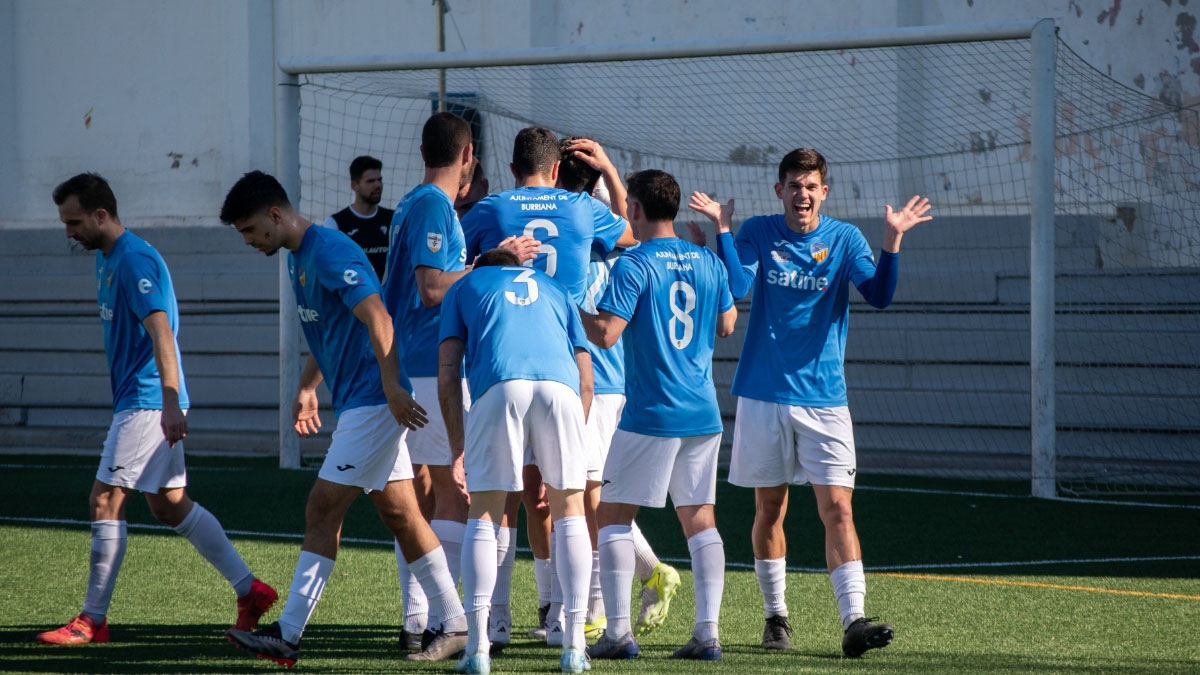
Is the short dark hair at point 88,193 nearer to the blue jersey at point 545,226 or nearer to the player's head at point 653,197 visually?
the blue jersey at point 545,226

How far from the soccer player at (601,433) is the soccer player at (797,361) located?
1.57 feet

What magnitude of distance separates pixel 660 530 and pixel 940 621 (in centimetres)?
273

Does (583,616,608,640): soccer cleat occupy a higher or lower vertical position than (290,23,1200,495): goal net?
lower

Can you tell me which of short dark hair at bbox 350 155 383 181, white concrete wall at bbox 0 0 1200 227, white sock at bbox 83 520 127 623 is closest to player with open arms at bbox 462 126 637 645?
white sock at bbox 83 520 127 623

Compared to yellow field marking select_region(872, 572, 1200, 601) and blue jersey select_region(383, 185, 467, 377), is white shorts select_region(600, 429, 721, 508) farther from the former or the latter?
A: yellow field marking select_region(872, 572, 1200, 601)

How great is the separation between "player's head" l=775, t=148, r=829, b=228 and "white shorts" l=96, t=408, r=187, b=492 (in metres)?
2.59

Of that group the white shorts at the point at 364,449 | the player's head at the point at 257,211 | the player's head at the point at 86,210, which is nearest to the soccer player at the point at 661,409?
the white shorts at the point at 364,449

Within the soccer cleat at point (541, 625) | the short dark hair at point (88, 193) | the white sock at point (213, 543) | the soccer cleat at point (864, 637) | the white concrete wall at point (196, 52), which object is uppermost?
the white concrete wall at point (196, 52)

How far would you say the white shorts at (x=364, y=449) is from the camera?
4.23 meters

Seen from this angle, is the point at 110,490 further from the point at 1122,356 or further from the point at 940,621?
the point at 1122,356

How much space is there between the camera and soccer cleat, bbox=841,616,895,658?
4.36 metres

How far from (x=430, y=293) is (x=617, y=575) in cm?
122

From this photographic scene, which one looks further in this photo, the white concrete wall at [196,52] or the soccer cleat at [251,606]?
the white concrete wall at [196,52]

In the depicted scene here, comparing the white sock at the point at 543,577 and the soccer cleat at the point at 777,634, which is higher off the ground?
the white sock at the point at 543,577
